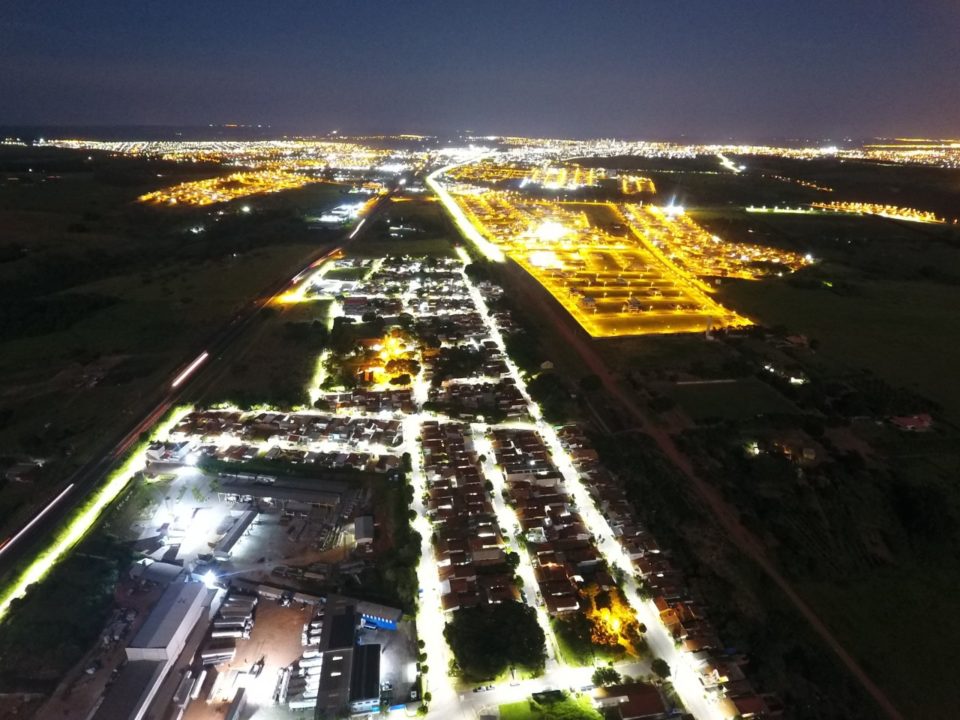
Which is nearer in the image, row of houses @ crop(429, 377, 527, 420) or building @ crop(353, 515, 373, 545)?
building @ crop(353, 515, 373, 545)

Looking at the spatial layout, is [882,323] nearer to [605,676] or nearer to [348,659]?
[605,676]

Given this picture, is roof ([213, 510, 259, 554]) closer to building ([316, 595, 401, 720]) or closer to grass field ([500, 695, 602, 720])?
building ([316, 595, 401, 720])

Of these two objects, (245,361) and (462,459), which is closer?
(462,459)

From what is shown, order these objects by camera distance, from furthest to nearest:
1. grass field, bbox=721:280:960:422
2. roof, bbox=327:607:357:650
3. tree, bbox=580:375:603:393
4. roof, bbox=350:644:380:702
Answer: grass field, bbox=721:280:960:422 → tree, bbox=580:375:603:393 → roof, bbox=327:607:357:650 → roof, bbox=350:644:380:702

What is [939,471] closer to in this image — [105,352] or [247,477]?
[247,477]

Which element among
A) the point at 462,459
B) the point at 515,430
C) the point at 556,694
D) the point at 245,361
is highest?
the point at 245,361

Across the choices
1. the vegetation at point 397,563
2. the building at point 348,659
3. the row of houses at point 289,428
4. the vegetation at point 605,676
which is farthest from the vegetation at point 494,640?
the row of houses at point 289,428

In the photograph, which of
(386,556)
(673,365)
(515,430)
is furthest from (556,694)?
(673,365)

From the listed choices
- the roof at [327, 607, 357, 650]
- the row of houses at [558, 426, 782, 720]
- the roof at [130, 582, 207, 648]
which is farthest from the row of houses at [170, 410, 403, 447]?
the row of houses at [558, 426, 782, 720]
